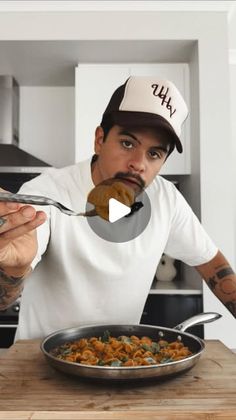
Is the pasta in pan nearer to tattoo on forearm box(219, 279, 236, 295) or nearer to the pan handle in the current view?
the pan handle

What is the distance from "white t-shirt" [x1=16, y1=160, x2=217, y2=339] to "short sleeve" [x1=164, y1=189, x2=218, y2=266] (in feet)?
0.38

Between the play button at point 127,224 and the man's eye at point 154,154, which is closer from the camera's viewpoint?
the man's eye at point 154,154

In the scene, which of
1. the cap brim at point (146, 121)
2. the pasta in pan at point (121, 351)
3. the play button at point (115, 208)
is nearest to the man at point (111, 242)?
the cap brim at point (146, 121)

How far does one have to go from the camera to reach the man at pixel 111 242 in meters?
1.02

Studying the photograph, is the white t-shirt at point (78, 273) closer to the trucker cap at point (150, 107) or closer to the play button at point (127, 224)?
the play button at point (127, 224)

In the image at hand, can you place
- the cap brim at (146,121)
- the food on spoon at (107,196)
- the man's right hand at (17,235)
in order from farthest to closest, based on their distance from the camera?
the cap brim at (146,121) → the food on spoon at (107,196) → the man's right hand at (17,235)

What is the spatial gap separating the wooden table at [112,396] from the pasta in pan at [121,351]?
4cm

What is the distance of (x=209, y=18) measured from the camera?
2146 mm

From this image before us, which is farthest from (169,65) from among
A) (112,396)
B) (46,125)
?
(112,396)

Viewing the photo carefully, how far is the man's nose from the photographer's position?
3.29ft

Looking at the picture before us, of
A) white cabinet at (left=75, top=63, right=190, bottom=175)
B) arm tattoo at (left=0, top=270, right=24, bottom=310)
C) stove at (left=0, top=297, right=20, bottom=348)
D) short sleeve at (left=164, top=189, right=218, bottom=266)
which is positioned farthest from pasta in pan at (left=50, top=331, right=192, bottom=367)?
white cabinet at (left=75, top=63, right=190, bottom=175)

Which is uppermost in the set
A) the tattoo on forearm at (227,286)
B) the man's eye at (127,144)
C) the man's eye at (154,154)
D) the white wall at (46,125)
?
the white wall at (46,125)

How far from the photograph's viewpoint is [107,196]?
875 mm

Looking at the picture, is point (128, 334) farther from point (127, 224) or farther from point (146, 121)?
point (146, 121)
